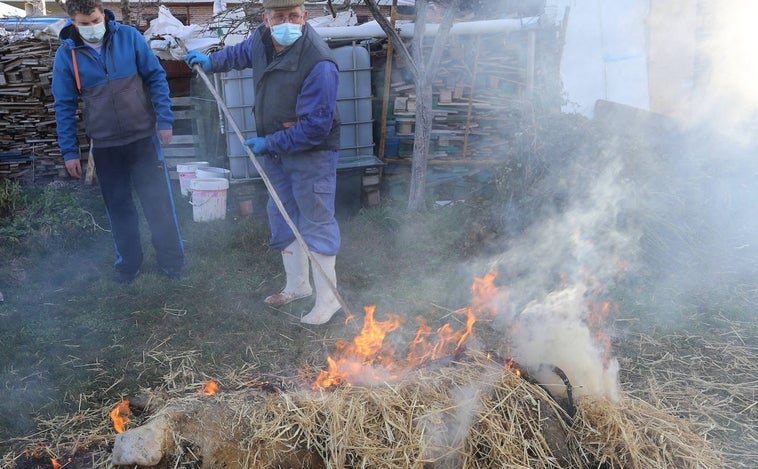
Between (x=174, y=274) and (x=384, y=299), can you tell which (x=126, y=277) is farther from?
(x=384, y=299)

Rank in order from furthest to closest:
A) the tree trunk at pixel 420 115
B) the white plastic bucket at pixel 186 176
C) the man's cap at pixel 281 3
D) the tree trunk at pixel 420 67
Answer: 1. the white plastic bucket at pixel 186 176
2. the tree trunk at pixel 420 115
3. the tree trunk at pixel 420 67
4. the man's cap at pixel 281 3

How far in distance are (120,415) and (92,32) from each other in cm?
287

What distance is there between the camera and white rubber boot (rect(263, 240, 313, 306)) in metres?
4.57

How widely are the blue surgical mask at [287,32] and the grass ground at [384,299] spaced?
2105 mm

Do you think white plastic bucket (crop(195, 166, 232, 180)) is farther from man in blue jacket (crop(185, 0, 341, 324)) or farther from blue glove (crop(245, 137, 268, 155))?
blue glove (crop(245, 137, 268, 155))

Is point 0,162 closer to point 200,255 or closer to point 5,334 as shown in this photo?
point 200,255

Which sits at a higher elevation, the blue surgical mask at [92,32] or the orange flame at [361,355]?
the blue surgical mask at [92,32]

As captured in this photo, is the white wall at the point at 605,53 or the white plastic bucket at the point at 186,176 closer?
the white plastic bucket at the point at 186,176

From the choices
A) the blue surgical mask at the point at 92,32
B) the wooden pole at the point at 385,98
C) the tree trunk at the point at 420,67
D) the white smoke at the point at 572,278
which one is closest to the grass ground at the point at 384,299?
the white smoke at the point at 572,278

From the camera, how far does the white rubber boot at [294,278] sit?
457 cm

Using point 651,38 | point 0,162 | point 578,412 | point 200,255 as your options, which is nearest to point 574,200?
point 578,412

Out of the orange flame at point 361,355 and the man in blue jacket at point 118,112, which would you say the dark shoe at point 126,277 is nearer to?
the man in blue jacket at point 118,112

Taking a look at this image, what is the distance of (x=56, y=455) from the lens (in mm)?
2947

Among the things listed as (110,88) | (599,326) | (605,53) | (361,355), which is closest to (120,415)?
(361,355)
